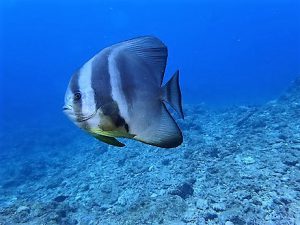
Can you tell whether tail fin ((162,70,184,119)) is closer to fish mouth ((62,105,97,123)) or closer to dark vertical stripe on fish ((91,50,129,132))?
dark vertical stripe on fish ((91,50,129,132))

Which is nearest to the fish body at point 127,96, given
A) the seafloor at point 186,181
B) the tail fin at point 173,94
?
the tail fin at point 173,94

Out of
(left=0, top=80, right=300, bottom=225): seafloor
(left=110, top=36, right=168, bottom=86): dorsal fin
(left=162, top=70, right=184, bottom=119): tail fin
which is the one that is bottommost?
(left=0, top=80, right=300, bottom=225): seafloor

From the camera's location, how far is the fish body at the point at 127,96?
140cm

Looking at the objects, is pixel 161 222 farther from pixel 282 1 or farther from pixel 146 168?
pixel 282 1

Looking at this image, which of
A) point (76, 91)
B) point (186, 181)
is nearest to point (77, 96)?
point (76, 91)

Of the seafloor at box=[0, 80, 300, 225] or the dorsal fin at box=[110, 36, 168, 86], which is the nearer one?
the dorsal fin at box=[110, 36, 168, 86]

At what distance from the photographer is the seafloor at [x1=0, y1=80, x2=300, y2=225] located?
7031 millimetres

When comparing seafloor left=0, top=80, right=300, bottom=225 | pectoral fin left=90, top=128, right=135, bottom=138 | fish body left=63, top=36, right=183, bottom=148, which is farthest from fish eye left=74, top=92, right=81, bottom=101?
seafloor left=0, top=80, right=300, bottom=225

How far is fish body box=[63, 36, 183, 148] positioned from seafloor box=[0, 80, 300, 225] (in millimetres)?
5695

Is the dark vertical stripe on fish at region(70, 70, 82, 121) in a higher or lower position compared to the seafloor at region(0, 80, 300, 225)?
higher

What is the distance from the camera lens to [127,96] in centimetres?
146

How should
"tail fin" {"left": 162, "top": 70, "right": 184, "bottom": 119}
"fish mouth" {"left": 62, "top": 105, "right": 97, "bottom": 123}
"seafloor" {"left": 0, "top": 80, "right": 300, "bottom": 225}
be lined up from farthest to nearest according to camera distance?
"seafloor" {"left": 0, "top": 80, "right": 300, "bottom": 225} < "tail fin" {"left": 162, "top": 70, "right": 184, "bottom": 119} < "fish mouth" {"left": 62, "top": 105, "right": 97, "bottom": 123}

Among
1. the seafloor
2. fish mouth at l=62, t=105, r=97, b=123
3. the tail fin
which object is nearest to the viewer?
fish mouth at l=62, t=105, r=97, b=123

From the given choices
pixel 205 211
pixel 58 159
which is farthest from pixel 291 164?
pixel 58 159
